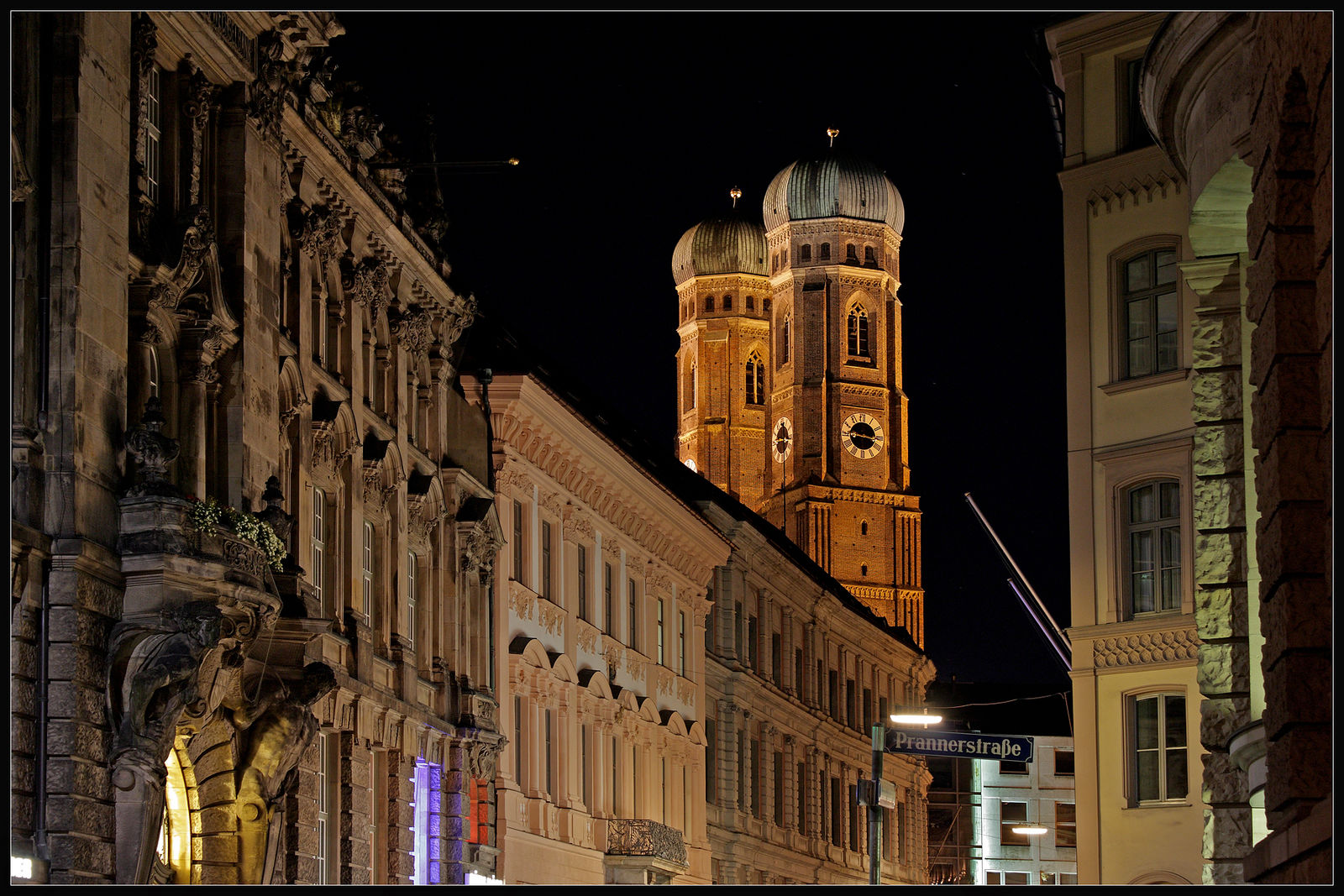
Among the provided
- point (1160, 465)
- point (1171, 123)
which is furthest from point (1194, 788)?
point (1171, 123)

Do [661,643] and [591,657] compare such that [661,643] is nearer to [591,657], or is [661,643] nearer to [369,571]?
[591,657]

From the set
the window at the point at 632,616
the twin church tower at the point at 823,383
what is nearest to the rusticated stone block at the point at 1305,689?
the window at the point at 632,616

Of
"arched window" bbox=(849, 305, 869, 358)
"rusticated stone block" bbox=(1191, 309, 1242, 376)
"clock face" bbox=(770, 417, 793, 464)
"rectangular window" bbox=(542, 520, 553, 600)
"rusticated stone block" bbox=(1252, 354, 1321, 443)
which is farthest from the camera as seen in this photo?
"clock face" bbox=(770, 417, 793, 464)

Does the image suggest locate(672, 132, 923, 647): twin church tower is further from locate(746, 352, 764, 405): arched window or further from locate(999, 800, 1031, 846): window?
locate(999, 800, 1031, 846): window

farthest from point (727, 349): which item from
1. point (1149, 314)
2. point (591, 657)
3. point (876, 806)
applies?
point (876, 806)

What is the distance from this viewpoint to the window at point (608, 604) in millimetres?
52444

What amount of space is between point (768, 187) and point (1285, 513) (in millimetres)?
137422

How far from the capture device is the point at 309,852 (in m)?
30.1

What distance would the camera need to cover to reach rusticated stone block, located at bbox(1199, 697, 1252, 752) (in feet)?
71.1

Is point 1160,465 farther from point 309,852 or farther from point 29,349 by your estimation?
point 29,349

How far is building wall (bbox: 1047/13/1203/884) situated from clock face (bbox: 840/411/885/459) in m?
106

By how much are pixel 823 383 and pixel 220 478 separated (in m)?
118

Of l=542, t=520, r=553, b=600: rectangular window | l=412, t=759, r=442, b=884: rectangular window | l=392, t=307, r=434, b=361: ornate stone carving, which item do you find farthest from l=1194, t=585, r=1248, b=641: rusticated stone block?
l=542, t=520, r=553, b=600: rectangular window

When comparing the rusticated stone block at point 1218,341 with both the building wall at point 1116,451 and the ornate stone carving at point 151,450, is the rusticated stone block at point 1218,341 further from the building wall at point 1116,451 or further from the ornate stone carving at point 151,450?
the building wall at point 1116,451
